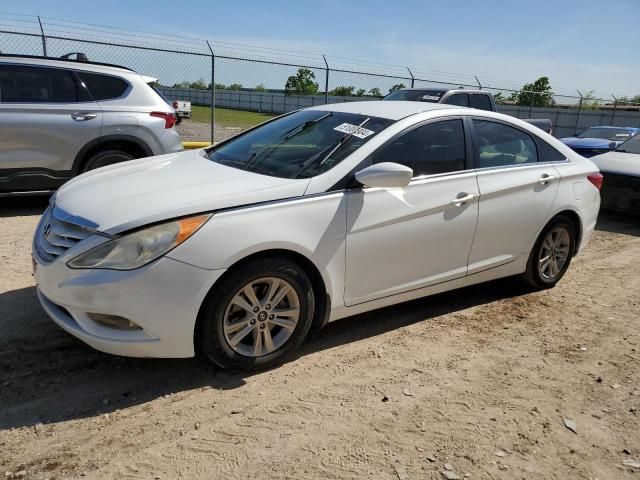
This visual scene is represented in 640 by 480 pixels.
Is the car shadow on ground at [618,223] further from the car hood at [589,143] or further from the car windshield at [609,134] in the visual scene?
the car windshield at [609,134]

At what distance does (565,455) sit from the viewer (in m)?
2.78

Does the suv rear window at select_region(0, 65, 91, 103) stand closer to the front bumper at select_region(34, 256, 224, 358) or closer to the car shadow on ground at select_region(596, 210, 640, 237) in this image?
the front bumper at select_region(34, 256, 224, 358)

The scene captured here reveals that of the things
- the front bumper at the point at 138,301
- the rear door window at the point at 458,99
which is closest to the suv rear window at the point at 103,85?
the front bumper at the point at 138,301

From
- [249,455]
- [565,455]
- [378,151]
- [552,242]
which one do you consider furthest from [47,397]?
[552,242]

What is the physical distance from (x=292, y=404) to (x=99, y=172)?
2152mm

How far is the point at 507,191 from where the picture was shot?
4.31 m

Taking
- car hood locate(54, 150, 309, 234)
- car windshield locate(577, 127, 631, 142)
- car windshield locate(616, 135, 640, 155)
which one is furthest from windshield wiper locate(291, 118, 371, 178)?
car windshield locate(577, 127, 631, 142)

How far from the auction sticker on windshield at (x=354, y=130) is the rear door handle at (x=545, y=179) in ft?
5.58

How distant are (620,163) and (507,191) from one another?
526 centimetres

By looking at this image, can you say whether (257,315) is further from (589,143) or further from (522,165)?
(589,143)

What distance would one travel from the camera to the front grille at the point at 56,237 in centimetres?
301

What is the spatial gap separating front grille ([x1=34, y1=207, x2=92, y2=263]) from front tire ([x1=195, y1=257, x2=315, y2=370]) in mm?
800

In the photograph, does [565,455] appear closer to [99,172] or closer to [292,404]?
[292,404]

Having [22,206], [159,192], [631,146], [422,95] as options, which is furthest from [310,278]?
[422,95]
